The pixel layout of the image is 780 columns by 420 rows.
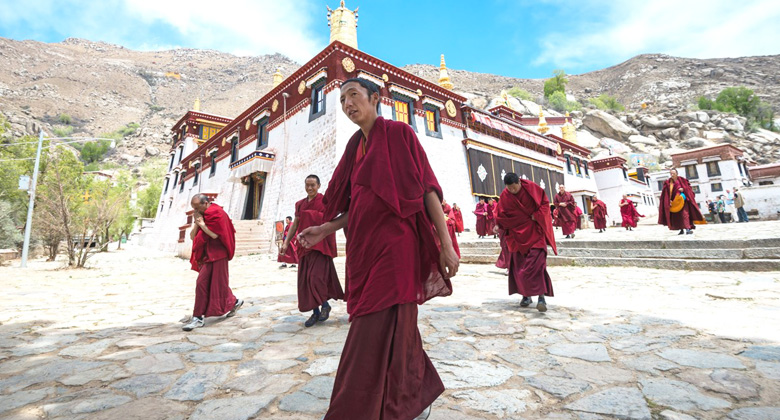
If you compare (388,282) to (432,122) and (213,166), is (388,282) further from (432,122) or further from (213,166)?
(213,166)

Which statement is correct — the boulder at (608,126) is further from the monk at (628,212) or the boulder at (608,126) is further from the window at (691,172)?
the monk at (628,212)

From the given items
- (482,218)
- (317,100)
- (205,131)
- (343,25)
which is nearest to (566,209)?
(482,218)

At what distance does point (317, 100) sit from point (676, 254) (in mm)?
13994

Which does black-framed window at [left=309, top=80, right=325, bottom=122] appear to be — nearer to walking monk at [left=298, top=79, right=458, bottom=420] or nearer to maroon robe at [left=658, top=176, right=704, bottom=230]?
maroon robe at [left=658, top=176, right=704, bottom=230]

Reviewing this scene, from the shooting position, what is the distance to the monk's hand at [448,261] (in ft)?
4.88

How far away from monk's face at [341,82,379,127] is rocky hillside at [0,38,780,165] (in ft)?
148

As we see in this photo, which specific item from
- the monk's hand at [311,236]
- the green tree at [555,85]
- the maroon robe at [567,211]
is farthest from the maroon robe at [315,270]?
the green tree at [555,85]

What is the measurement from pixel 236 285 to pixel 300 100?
1186cm

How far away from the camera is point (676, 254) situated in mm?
6555

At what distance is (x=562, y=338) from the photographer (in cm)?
275

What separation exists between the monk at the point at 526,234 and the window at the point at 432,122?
12.9 m

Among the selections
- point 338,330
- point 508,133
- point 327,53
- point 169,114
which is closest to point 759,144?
point 508,133

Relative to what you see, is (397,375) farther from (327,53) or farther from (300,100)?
(300,100)

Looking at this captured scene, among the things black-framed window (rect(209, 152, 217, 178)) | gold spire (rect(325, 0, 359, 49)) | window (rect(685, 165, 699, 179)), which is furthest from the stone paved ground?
window (rect(685, 165, 699, 179))
